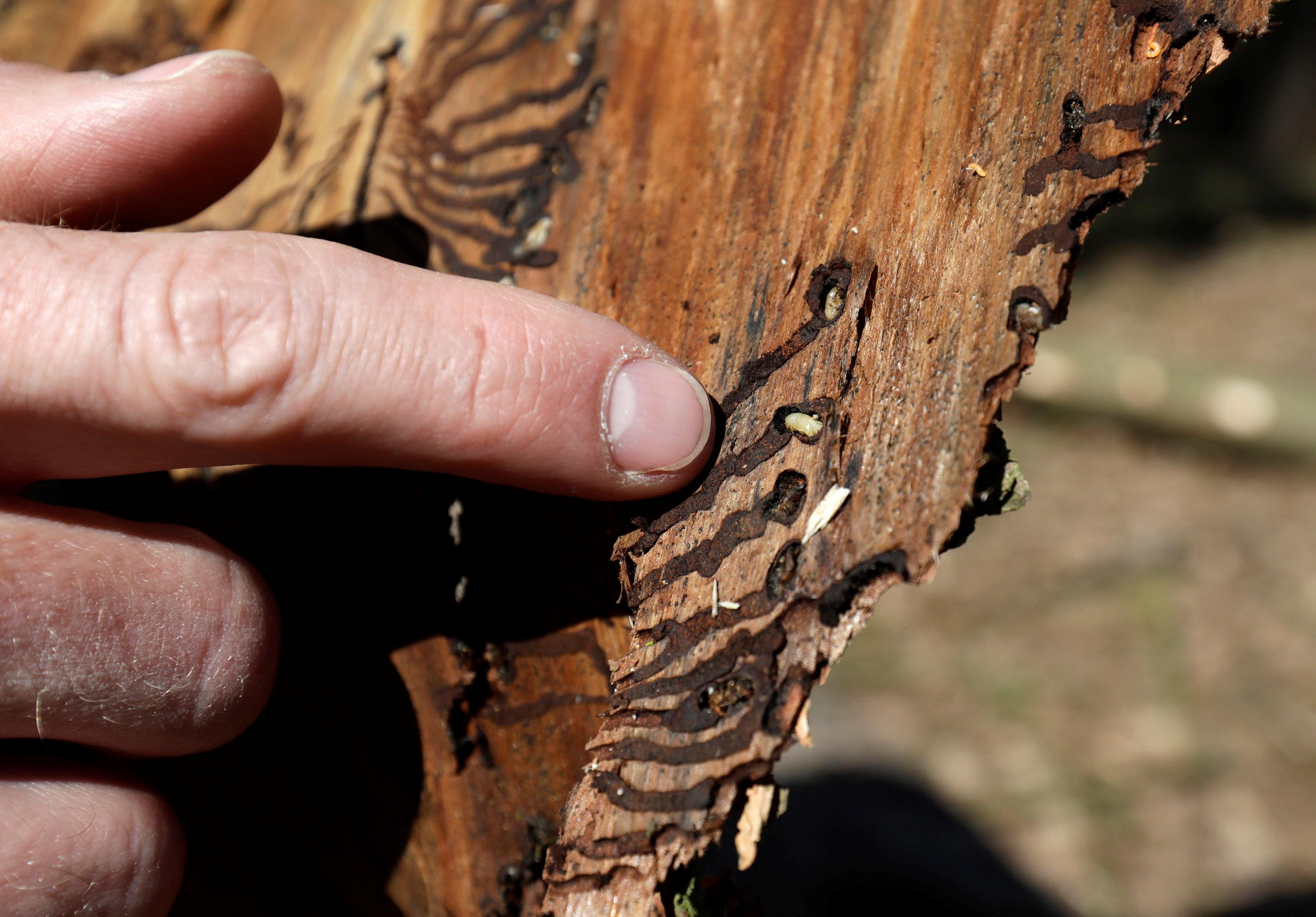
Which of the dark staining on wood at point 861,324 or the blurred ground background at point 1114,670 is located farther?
the blurred ground background at point 1114,670

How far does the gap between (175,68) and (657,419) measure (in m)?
0.84

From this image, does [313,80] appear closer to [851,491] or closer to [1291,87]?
[851,491]

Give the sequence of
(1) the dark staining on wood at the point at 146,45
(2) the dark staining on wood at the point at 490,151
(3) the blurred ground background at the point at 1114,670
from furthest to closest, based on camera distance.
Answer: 1. (3) the blurred ground background at the point at 1114,670
2. (1) the dark staining on wood at the point at 146,45
3. (2) the dark staining on wood at the point at 490,151

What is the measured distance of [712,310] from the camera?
1.07 meters

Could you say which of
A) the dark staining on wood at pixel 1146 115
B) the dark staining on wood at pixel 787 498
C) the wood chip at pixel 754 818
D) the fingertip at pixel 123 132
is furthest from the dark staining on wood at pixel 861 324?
the fingertip at pixel 123 132

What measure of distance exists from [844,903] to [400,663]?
1.68 meters

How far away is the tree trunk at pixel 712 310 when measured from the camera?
89 centimetres

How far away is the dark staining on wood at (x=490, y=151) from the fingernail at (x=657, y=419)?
0.33 m

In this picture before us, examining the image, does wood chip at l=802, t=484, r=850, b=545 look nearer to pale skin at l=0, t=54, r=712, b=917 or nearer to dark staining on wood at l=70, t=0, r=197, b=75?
pale skin at l=0, t=54, r=712, b=917

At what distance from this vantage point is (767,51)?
117 centimetres

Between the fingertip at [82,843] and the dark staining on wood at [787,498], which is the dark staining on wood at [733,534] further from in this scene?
the fingertip at [82,843]

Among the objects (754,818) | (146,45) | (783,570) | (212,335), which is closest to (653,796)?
(754,818)

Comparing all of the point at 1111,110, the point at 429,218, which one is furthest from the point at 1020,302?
the point at 429,218

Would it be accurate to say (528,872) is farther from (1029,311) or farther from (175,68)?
(175,68)
